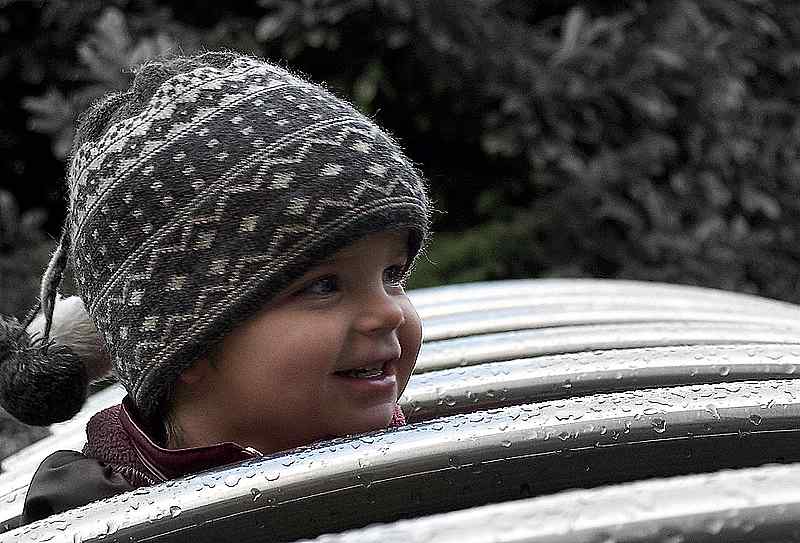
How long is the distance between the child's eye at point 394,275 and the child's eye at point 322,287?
90 millimetres

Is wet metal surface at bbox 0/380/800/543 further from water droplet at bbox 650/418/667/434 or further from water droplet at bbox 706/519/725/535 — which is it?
water droplet at bbox 706/519/725/535

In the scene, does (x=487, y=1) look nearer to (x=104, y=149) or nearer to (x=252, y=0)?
(x=252, y=0)

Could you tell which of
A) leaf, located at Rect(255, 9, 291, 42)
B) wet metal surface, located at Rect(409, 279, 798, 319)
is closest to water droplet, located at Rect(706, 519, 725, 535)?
wet metal surface, located at Rect(409, 279, 798, 319)

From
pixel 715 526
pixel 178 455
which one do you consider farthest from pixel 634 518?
pixel 178 455

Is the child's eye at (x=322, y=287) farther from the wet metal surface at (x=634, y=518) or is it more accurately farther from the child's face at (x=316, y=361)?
the wet metal surface at (x=634, y=518)

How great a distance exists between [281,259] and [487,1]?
3.21 m

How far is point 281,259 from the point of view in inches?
52.7

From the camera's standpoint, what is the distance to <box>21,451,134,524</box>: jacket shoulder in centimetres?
133

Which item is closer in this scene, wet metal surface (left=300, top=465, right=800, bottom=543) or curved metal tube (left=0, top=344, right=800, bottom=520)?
wet metal surface (left=300, top=465, right=800, bottom=543)

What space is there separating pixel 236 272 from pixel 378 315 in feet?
0.63

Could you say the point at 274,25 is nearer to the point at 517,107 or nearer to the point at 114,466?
the point at 517,107

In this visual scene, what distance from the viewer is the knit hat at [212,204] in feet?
4.42

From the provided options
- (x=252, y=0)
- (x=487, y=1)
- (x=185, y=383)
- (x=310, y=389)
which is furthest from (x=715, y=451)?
(x=252, y=0)

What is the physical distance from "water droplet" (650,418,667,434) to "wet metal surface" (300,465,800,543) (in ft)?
0.57
